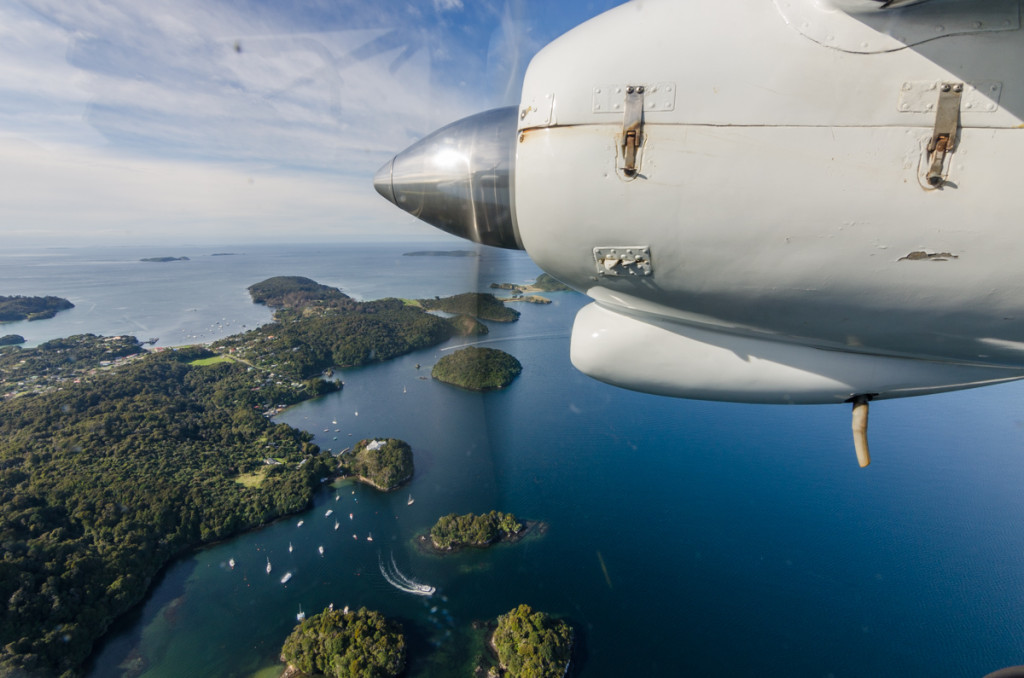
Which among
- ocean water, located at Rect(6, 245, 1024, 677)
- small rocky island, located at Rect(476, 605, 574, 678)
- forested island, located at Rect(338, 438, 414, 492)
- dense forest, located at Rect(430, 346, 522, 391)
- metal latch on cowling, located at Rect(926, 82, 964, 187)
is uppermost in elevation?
metal latch on cowling, located at Rect(926, 82, 964, 187)

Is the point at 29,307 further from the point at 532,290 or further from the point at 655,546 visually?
the point at 655,546

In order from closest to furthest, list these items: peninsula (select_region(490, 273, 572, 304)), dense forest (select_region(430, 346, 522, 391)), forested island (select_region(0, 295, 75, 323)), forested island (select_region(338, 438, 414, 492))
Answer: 1. forested island (select_region(338, 438, 414, 492))
2. dense forest (select_region(430, 346, 522, 391))
3. forested island (select_region(0, 295, 75, 323))
4. peninsula (select_region(490, 273, 572, 304))

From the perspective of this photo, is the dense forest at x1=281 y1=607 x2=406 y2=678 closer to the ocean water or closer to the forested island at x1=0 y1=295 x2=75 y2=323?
the ocean water

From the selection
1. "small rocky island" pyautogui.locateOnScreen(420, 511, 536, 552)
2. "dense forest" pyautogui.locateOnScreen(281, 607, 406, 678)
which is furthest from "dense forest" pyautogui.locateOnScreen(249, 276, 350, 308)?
"dense forest" pyautogui.locateOnScreen(281, 607, 406, 678)

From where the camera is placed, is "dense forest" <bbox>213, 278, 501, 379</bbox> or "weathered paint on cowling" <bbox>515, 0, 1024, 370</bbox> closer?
"weathered paint on cowling" <bbox>515, 0, 1024, 370</bbox>

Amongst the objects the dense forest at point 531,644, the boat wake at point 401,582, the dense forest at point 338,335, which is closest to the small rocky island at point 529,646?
the dense forest at point 531,644

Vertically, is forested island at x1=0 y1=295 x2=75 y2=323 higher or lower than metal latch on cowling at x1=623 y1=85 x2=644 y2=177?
lower

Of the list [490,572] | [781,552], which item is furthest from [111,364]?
[781,552]

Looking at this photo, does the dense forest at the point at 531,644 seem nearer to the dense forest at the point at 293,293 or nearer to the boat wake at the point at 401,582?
the boat wake at the point at 401,582
